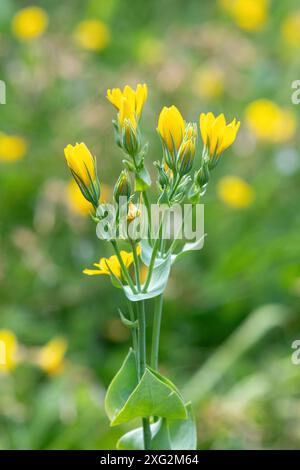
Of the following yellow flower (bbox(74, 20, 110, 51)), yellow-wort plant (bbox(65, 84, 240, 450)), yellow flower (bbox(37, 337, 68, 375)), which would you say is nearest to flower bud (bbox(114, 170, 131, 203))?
yellow-wort plant (bbox(65, 84, 240, 450))

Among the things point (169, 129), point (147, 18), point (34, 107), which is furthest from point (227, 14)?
point (169, 129)

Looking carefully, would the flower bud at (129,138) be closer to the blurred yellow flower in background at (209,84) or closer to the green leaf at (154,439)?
the green leaf at (154,439)

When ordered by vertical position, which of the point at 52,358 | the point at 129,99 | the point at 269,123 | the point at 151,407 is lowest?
the point at 52,358

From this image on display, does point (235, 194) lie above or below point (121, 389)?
above

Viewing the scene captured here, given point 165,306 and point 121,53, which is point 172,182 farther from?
point 121,53

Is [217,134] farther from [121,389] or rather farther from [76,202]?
[76,202]

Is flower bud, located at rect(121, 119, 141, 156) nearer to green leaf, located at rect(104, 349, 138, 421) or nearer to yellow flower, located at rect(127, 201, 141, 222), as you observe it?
yellow flower, located at rect(127, 201, 141, 222)

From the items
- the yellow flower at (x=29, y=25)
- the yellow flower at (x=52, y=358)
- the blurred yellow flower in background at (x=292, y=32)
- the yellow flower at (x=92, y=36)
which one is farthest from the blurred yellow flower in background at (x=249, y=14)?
the yellow flower at (x=52, y=358)

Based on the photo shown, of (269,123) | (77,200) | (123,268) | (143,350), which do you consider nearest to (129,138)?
(123,268)

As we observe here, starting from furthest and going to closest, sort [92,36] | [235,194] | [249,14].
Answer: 1. [249,14]
2. [92,36]
3. [235,194]
